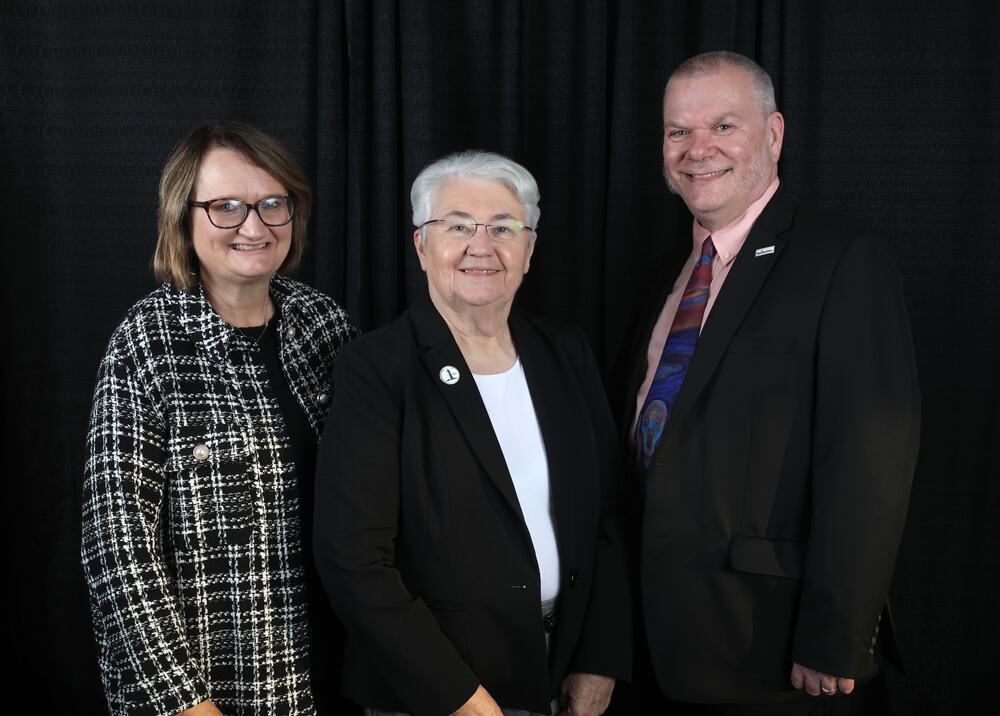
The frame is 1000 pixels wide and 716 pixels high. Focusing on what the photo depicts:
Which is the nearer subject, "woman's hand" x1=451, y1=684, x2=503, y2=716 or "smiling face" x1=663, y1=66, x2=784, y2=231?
"woman's hand" x1=451, y1=684, x2=503, y2=716

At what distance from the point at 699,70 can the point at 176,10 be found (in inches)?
59.5

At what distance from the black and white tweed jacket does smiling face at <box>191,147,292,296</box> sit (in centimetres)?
9

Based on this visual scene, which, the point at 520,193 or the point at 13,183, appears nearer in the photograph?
the point at 520,193

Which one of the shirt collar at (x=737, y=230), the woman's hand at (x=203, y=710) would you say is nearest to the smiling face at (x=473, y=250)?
the shirt collar at (x=737, y=230)

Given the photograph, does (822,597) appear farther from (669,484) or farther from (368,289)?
(368,289)

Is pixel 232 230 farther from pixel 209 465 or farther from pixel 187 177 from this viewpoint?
pixel 209 465

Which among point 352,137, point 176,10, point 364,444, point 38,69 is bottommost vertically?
point 364,444

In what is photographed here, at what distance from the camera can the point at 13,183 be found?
266 centimetres

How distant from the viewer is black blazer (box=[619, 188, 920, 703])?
1.79 meters

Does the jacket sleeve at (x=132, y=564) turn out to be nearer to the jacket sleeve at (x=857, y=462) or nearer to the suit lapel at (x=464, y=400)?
the suit lapel at (x=464, y=400)

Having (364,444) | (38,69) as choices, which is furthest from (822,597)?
(38,69)

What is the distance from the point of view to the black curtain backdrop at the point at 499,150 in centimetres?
262

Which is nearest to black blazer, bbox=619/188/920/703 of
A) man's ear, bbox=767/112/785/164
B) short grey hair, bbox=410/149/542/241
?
man's ear, bbox=767/112/785/164

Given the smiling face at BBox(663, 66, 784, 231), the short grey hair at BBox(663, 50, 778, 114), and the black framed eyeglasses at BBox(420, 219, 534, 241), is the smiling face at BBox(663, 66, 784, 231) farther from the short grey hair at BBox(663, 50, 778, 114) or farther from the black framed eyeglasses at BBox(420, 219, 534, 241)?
the black framed eyeglasses at BBox(420, 219, 534, 241)
